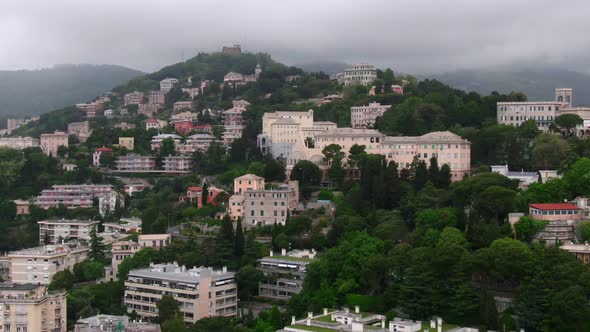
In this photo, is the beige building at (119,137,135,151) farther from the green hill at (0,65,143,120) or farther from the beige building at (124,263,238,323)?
the green hill at (0,65,143,120)

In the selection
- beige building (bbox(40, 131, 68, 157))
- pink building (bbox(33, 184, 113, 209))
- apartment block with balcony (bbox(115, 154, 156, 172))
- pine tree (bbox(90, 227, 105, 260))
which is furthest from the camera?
Answer: beige building (bbox(40, 131, 68, 157))

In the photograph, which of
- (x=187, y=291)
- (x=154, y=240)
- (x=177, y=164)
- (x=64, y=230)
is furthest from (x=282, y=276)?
(x=177, y=164)

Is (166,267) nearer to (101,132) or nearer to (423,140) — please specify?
(423,140)

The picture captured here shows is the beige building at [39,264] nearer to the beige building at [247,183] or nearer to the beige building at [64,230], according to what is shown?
the beige building at [64,230]

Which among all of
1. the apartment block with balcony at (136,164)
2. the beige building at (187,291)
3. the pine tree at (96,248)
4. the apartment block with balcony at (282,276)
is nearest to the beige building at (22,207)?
the apartment block with balcony at (136,164)

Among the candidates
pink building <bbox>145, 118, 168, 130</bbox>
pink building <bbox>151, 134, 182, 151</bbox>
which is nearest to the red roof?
pink building <bbox>151, 134, 182, 151</bbox>

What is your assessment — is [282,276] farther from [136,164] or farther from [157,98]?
[157,98]

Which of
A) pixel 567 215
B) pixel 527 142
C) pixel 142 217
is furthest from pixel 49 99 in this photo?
pixel 567 215
